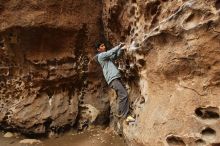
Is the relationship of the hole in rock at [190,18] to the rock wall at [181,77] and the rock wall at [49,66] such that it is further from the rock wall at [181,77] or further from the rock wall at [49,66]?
the rock wall at [49,66]

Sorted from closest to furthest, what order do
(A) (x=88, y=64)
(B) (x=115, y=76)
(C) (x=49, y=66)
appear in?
(B) (x=115, y=76) < (C) (x=49, y=66) < (A) (x=88, y=64)

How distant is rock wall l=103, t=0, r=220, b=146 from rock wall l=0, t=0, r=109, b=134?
2284mm

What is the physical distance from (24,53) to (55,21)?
0.72 m

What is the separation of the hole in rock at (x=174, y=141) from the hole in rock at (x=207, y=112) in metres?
0.25

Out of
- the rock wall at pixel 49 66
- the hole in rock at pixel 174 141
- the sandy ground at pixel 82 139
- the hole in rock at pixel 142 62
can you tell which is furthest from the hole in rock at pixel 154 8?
the rock wall at pixel 49 66

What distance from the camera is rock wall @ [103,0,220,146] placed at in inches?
106

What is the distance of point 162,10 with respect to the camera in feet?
11.0

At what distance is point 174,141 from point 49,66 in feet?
10.6

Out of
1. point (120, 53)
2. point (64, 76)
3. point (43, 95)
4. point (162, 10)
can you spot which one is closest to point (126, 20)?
point (120, 53)

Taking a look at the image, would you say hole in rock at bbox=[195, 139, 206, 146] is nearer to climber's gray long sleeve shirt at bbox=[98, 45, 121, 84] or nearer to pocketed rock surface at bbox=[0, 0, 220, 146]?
pocketed rock surface at bbox=[0, 0, 220, 146]

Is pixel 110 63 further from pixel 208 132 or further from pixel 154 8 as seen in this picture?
pixel 208 132

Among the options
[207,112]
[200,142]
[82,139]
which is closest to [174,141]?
[200,142]

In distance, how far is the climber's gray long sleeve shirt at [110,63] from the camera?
15.0 ft

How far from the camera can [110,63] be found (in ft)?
15.3
